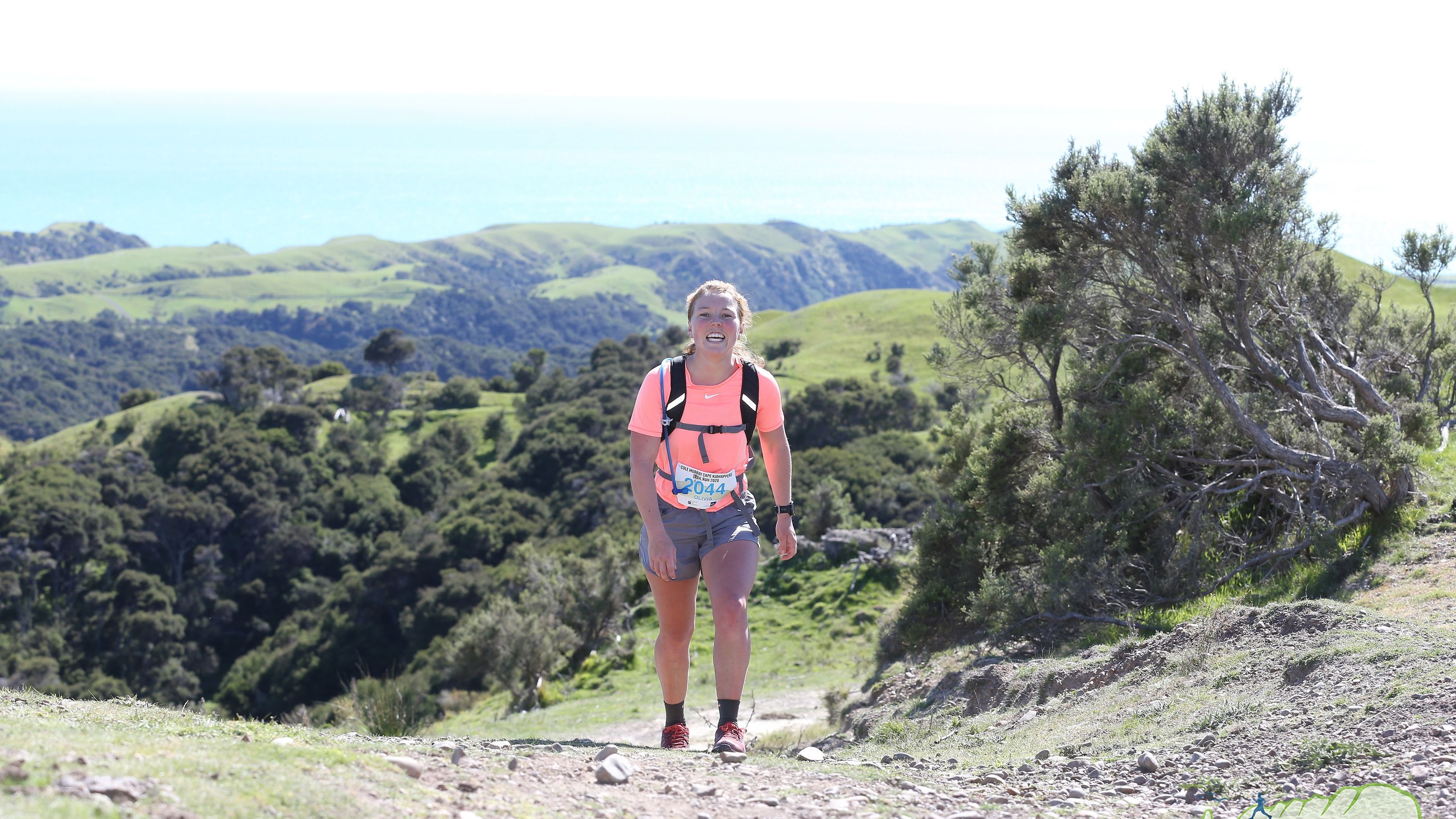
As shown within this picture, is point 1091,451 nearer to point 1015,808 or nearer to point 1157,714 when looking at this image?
point 1157,714

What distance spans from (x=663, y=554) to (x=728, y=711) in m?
0.81

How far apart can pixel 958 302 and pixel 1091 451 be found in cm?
292

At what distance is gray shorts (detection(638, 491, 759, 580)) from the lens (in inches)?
176

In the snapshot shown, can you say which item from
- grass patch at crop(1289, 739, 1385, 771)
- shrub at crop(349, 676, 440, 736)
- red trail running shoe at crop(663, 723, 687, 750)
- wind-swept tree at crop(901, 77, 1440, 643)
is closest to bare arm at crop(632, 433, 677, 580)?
red trail running shoe at crop(663, 723, 687, 750)

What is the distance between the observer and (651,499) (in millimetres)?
4336

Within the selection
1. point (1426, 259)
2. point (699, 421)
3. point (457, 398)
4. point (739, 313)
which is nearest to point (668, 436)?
point (699, 421)

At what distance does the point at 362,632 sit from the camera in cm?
3803

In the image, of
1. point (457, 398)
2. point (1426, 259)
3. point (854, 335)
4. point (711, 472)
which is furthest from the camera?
point (457, 398)

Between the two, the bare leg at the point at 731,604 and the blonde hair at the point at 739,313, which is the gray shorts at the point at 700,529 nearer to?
the bare leg at the point at 731,604

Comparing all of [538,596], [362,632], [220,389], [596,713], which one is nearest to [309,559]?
[362,632]

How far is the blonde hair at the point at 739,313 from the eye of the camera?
15.0ft

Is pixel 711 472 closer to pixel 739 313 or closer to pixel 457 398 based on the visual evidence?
pixel 739 313

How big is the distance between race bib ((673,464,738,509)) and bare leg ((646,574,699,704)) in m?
0.24

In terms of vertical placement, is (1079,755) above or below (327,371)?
above
